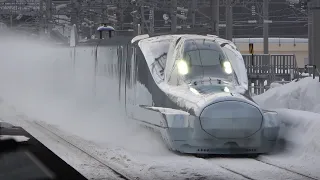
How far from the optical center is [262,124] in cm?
1284

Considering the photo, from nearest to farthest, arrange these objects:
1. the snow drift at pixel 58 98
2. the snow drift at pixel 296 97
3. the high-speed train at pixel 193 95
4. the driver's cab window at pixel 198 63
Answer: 1. the high-speed train at pixel 193 95
2. the driver's cab window at pixel 198 63
3. the snow drift at pixel 58 98
4. the snow drift at pixel 296 97

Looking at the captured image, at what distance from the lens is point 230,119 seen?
495 inches

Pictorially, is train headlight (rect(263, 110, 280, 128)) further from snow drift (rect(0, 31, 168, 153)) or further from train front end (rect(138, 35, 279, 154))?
snow drift (rect(0, 31, 168, 153))

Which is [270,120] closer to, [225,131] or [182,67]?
[225,131]

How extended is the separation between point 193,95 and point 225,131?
0.95 metres

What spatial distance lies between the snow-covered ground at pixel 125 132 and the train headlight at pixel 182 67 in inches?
50.0

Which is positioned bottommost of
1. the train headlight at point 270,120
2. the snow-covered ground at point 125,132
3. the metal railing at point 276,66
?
the snow-covered ground at point 125,132

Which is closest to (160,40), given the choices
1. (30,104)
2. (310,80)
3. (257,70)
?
(310,80)

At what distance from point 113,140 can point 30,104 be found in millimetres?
14249

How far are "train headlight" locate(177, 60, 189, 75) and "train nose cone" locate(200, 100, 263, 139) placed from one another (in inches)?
68.1

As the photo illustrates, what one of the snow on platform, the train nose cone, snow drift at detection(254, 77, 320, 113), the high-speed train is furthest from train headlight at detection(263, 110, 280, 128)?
snow drift at detection(254, 77, 320, 113)

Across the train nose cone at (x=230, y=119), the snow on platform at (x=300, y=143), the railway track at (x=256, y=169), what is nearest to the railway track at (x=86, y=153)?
the railway track at (x=256, y=169)

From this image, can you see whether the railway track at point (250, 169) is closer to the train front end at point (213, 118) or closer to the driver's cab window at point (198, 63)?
the train front end at point (213, 118)

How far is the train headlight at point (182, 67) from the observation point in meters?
14.1
